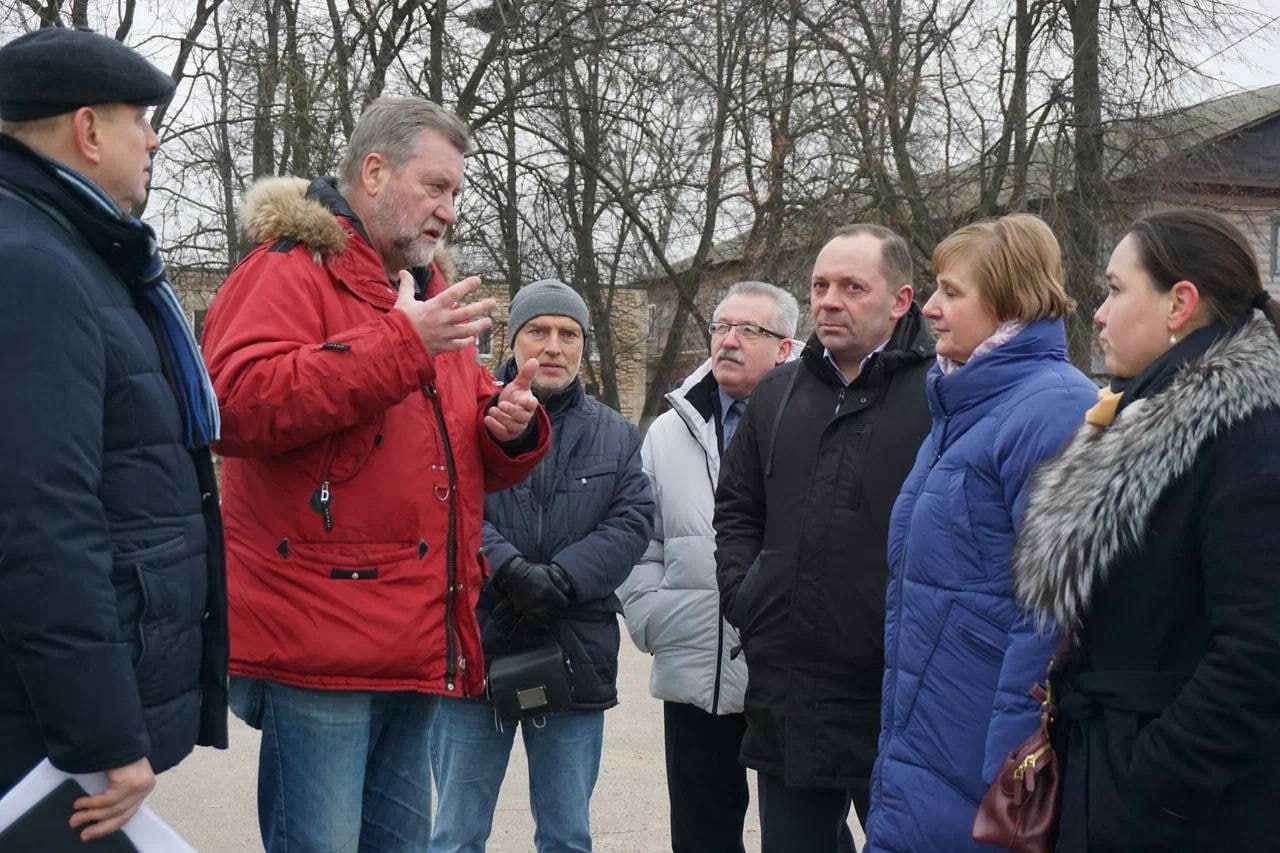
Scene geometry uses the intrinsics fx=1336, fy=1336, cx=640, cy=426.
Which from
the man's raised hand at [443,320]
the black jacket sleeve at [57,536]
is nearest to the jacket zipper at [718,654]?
the man's raised hand at [443,320]

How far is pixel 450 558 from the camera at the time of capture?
124 inches

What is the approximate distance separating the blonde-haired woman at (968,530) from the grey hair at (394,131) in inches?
50.3

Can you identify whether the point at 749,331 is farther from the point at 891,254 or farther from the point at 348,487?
the point at 348,487

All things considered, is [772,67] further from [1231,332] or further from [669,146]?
[1231,332]

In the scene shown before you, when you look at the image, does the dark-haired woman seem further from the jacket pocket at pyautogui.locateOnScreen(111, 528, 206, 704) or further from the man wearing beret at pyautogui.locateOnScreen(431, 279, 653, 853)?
the man wearing beret at pyautogui.locateOnScreen(431, 279, 653, 853)

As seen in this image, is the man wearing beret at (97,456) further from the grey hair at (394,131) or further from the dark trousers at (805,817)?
the dark trousers at (805,817)

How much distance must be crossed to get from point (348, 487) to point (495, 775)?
1.54 meters

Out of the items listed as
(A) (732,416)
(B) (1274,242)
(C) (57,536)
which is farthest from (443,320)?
(B) (1274,242)

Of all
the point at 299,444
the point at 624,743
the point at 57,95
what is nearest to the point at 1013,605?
the point at 299,444

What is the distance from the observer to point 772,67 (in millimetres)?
16547

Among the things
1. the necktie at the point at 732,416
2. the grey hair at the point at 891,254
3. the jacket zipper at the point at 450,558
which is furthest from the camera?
the necktie at the point at 732,416

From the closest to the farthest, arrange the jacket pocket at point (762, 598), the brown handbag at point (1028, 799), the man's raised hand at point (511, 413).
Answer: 1. the brown handbag at point (1028, 799)
2. the man's raised hand at point (511, 413)
3. the jacket pocket at point (762, 598)

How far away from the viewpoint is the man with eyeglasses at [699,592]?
4.25m

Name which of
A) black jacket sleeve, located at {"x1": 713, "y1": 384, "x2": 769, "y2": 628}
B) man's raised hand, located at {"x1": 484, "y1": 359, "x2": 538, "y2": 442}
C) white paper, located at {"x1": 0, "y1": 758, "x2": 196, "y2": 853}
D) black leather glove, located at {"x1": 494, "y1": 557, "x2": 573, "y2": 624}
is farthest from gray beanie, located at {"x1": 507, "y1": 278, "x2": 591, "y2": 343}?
white paper, located at {"x1": 0, "y1": 758, "x2": 196, "y2": 853}
